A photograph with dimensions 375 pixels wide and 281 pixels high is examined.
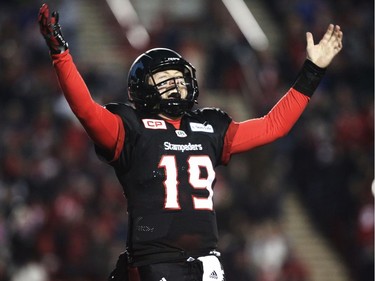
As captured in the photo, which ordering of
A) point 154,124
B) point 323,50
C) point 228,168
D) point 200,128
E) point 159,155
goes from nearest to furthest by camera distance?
1. point 159,155
2. point 154,124
3. point 200,128
4. point 323,50
5. point 228,168

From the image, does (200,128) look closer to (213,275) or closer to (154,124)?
(154,124)

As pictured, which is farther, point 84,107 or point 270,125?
point 270,125

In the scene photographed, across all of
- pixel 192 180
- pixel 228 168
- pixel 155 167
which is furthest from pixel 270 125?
pixel 228 168

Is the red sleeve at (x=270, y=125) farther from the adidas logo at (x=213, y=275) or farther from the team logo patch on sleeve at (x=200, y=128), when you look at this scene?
the adidas logo at (x=213, y=275)

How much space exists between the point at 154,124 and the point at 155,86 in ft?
0.74

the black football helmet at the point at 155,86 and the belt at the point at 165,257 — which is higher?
the black football helmet at the point at 155,86

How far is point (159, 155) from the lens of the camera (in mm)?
5656

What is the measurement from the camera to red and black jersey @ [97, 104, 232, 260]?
555 centimetres

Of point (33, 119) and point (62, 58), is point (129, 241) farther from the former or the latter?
point (33, 119)

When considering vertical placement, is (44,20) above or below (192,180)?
above

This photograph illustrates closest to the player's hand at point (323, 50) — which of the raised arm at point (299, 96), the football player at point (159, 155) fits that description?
the raised arm at point (299, 96)

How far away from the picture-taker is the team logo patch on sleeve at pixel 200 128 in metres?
5.89

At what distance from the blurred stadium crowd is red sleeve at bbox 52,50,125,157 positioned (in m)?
5.40

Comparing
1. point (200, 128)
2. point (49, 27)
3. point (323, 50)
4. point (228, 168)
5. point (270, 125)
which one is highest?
point (49, 27)
